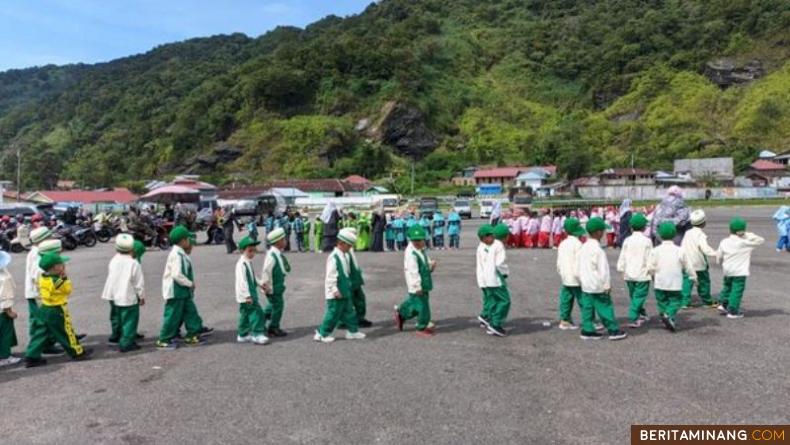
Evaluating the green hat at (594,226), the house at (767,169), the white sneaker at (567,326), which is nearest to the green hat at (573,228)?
the green hat at (594,226)

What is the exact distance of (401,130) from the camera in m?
102

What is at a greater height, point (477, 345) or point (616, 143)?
point (616, 143)

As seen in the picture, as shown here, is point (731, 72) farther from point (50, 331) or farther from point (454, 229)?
point (50, 331)

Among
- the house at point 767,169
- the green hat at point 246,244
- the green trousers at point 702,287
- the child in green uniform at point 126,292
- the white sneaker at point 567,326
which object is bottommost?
the white sneaker at point 567,326

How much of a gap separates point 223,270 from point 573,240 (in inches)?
383

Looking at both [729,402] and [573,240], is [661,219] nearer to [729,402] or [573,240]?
[573,240]

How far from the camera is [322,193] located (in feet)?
227

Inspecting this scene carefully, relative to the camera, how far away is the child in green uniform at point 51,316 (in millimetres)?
6723

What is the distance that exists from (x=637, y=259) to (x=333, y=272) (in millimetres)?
4126

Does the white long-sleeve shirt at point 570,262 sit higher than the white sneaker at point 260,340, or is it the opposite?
the white long-sleeve shirt at point 570,262

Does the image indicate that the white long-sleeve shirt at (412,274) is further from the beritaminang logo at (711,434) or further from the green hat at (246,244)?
the beritaminang logo at (711,434)

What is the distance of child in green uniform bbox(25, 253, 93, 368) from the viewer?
6723mm

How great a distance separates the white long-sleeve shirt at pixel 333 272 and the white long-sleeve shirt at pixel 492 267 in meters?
1.82

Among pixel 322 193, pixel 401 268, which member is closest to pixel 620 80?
pixel 322 193
